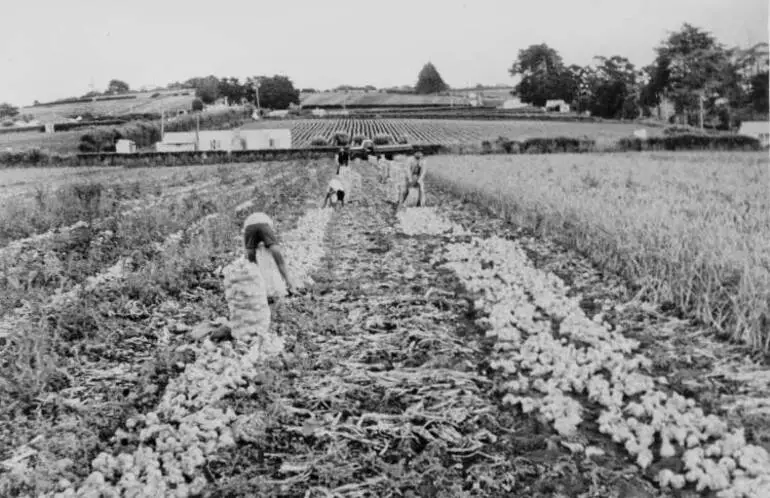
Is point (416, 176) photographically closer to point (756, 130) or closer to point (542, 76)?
point (756, 130)

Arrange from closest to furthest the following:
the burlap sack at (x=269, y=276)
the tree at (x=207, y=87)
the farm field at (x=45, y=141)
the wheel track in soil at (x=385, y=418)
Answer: the wheel track in soil at (x=385, y=418) < the burlap sack at (x=269, y=276) < the farm field at (x=45, y=141) < the tree at (x=207, y=87)

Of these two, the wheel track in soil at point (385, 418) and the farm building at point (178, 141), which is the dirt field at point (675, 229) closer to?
the wheel track in soil at point (385, 418)

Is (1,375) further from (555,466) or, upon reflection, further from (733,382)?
(733,382)

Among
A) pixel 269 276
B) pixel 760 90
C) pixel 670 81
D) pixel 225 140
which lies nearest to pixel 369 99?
pixel 225 140

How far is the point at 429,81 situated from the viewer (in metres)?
90.9

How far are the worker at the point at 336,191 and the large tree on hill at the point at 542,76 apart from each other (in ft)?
68.5

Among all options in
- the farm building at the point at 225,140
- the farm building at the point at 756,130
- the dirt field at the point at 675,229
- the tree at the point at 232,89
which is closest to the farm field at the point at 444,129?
the farm building at the point at 225,140

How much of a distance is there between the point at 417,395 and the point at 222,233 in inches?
359

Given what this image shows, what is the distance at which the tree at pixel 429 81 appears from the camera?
8156cm

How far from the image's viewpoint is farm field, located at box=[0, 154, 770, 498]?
4398 mm

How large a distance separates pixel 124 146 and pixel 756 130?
45184 millimetres

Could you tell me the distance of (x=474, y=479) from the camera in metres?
4.36

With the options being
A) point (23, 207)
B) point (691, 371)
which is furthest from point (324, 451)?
point (23, 207)

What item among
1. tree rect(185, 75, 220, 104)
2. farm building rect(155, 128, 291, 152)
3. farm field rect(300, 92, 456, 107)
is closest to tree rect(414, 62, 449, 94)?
farm field rect(300, 92, 456, 107)
